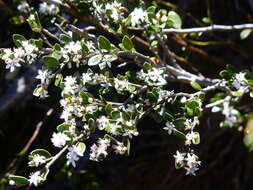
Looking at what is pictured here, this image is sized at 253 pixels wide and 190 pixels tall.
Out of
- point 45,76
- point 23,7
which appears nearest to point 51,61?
point 45,76

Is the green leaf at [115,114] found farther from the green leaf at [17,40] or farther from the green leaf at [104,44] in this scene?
the green leaf at [17,40]

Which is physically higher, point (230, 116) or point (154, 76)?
point (154, 76)

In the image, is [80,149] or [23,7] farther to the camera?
[23,7]

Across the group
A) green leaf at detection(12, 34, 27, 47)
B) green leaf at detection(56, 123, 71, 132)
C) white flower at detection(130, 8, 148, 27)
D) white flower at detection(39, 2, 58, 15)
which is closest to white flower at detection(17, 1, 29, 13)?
white flower at detection(39, 2, 58, 15)

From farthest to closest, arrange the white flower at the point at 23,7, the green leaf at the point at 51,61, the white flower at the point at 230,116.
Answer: the white flower at the point at 23,7 → the green leaf at the point at 51,61 → the white flower at the point at 230,116

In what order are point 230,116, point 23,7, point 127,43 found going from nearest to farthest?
point 230,116 → point 127,43 → point 23,7

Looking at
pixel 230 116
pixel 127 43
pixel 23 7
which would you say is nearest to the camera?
pixel 230 116

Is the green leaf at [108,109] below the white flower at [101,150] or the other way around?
the other way around

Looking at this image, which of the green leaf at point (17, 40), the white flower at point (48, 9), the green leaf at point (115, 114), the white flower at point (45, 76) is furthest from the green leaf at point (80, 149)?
the white flower at point (48, 9)

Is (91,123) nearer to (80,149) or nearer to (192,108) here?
(80,149)

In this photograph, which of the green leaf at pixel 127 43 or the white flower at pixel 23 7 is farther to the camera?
the white flower at pixel 23 7

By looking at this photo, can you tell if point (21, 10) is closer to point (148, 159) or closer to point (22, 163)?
point (22, 163)
